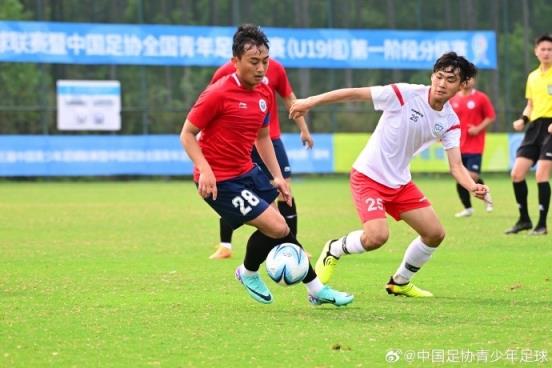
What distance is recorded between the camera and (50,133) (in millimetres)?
33781

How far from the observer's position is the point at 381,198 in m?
9.09

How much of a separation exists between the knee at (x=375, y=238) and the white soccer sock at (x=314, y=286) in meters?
0.60

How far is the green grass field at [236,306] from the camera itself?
6645 mm

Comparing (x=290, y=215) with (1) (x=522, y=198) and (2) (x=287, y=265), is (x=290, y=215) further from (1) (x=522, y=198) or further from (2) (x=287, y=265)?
(1) (x=522, y=198)

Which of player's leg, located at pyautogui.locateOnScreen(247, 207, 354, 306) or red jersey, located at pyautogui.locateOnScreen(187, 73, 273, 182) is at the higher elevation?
red jersey, located at pyautogui.locateOnScreen(187, 73, 273, 182)

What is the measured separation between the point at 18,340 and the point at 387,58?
98.1ft

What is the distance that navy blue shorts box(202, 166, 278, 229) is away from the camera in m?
8.41

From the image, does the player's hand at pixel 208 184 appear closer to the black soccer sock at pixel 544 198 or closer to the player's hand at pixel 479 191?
the player's hand at pixel 479 191

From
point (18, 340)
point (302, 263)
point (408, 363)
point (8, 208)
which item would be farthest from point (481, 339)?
point (8, 208)

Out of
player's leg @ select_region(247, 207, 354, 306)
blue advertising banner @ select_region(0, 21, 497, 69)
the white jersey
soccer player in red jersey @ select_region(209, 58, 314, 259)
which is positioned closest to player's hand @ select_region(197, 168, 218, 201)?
player's leg @ select_region(247, 207, 354, 306)

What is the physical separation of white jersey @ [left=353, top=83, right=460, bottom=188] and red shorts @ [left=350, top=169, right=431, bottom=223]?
47mm

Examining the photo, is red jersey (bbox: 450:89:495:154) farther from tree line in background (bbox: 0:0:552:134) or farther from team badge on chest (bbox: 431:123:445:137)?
tree line in background (bbox: 0:0:552:134)

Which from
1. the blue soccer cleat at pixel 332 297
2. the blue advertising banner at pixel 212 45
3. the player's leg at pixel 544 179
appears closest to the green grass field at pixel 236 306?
the blue soccer cleat at pixel 332 297

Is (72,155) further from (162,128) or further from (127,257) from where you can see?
(127,257)
